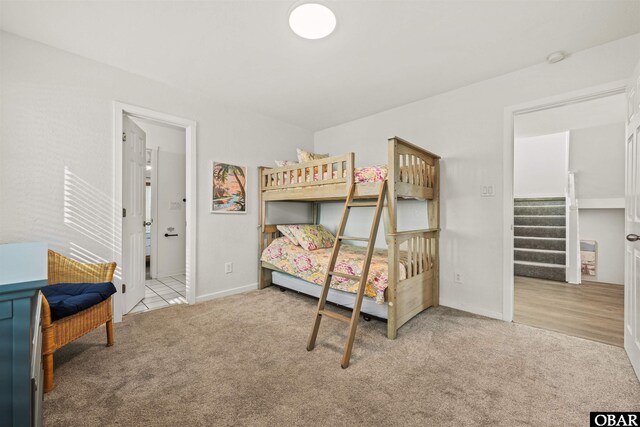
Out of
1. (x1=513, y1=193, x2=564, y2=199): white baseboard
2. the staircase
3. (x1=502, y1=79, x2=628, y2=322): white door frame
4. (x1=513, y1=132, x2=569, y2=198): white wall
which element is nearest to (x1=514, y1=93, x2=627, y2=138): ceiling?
(x1=513, y1=132, x2=569, y2=198): white wall

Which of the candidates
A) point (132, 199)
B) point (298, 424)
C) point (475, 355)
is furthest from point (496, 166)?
point (132, 199)

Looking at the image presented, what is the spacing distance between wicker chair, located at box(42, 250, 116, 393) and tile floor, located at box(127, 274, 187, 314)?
82 cm

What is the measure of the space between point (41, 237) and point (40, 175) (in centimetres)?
50

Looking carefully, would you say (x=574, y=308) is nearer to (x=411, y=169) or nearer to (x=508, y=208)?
(x=508, y=208)

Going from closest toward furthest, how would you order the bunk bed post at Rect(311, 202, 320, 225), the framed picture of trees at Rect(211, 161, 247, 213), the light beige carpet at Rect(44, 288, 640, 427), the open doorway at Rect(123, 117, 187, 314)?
the light beige carpet at Rect(44, 288, 640, 427) < the framed picture of trees at Rect(211, 161, 247, 213) < the open doorway at Rect(123, 117, 187, 314) < the bunk bed post at Rect(311, 202, 320, 225)

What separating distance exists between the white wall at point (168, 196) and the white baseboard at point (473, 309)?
3983 mm

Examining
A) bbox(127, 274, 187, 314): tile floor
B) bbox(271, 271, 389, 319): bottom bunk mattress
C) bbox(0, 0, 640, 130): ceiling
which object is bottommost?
bbox(127, 274, 187, 314): tile floor

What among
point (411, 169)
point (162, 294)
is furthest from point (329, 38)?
point (162, 294)

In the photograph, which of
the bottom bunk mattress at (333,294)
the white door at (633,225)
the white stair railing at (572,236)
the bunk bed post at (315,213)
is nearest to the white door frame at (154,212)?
the bottom bunk mattress at (333,294)

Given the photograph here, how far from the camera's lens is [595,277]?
3824mm

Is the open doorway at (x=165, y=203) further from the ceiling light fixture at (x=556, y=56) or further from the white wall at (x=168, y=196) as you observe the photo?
the ceiling light fixture at (x=556, y=56)

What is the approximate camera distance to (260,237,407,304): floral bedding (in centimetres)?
233

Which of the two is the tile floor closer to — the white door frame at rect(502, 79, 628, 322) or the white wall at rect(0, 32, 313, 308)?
the white wall at rect(0, 32, 313, 308)

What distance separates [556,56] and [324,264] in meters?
2.71
